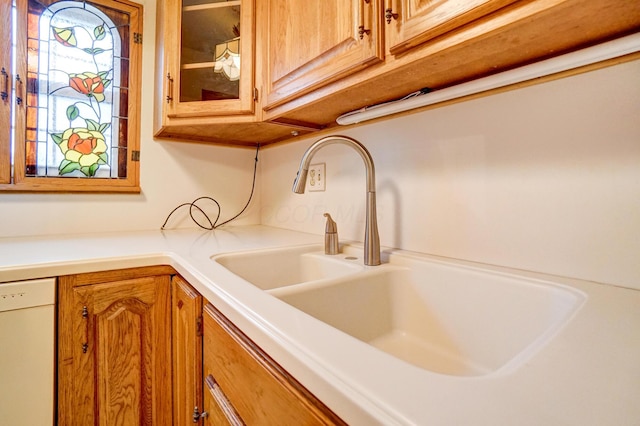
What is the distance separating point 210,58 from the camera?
1.27m

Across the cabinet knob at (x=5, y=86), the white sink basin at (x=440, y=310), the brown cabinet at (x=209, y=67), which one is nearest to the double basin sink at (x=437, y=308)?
the white sink basin at (x=440, y=310)

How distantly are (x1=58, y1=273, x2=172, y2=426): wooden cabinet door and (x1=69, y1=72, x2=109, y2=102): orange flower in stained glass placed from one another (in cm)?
93

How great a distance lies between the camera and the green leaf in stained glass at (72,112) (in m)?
1.28

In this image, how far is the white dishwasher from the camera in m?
0.74

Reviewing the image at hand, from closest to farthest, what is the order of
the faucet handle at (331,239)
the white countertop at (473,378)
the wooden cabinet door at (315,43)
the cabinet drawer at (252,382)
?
the white countertop at (473,378) → the cabinet drawer at (252,382) → the wooden cabinet door at (315,43) → the faucet handle at (331,239)

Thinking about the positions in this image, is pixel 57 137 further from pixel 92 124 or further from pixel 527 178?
pixel 527 178

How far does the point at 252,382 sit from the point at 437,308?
0.47 m

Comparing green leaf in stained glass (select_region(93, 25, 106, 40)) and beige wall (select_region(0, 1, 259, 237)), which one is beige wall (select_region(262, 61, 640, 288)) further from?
green leaf in stained glass (select_region(93, 25, 106, 40))

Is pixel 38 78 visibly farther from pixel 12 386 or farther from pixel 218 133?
pixel 12 386

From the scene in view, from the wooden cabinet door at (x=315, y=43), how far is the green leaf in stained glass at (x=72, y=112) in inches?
34.9

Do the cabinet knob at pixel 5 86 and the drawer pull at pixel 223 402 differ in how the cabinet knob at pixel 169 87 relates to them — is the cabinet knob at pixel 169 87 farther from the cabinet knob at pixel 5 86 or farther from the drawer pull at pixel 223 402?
the drawer pull at pixel 223 402

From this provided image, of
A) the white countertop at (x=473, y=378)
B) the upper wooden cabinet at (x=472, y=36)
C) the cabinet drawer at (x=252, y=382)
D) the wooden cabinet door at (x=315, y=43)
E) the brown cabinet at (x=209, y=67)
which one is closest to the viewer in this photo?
the white countertop at (x=473, y=378)

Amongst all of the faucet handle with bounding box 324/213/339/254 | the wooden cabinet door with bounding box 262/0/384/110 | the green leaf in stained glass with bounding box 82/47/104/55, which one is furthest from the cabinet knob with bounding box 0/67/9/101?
the faucet handle with bounding box 324/213/339/254

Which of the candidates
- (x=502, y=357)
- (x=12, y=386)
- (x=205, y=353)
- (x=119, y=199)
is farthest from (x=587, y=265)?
(x=119, y=199)
